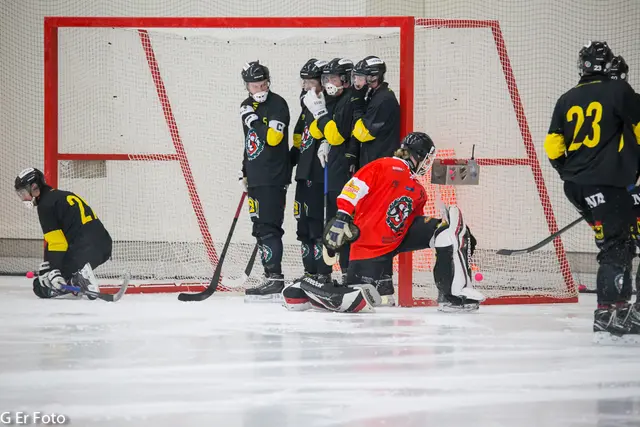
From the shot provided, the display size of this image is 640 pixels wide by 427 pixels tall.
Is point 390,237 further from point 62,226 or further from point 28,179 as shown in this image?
point 28,179

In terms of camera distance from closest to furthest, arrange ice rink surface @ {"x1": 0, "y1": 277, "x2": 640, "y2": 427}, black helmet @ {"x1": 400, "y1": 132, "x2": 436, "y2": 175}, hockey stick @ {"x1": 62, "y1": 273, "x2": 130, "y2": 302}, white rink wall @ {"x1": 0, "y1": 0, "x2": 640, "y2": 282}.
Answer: ice rink surface @ {"x1": 0, "y1": 277, "x2": 640, "y2": 427}
black helmet @ {"x1": 400, "y1": 132, "x2": 436, "y2": 175}
hockey stick @ {"x1": 62, "y1": 273, "x2": 130, "y2": 302}
white rink wall @ {"x1": 0, "y1": 0, "x2": 640, "y2": 282}

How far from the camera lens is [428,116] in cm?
671

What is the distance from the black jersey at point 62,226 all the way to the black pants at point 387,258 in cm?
151

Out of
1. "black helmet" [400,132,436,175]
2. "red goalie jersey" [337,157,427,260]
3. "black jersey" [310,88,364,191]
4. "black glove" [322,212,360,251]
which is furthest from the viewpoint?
"black jersey" [310,88,364,191]

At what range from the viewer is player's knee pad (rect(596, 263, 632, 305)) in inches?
150

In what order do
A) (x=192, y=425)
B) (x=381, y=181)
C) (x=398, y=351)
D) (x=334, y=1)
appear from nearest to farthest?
1. (x=192, y=425)
2. (x=398, y=351)
3. (x=381, y=181)
4. (x=334, y=1)

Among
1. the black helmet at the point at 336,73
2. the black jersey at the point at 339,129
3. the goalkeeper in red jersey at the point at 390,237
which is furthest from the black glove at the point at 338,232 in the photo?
the black helmet at the point at 336,73

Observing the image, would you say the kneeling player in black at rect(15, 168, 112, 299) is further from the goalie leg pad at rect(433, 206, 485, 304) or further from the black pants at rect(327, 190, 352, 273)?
the goalie leg pad at rect(433, 206, 485, 304)

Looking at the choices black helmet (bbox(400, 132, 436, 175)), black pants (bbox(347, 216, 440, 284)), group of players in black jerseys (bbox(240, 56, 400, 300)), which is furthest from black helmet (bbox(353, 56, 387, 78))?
black pants (bbox(347, 216, 440, 284))

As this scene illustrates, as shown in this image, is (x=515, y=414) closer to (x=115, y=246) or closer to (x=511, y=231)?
(x=511, y=231)

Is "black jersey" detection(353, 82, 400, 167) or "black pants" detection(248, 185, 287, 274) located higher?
"black jersey" detection(353, 82, 400, 167)

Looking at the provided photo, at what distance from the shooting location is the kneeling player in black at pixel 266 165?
543 centimetres

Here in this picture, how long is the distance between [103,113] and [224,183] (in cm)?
120

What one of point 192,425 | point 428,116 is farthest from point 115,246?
point 192,425
